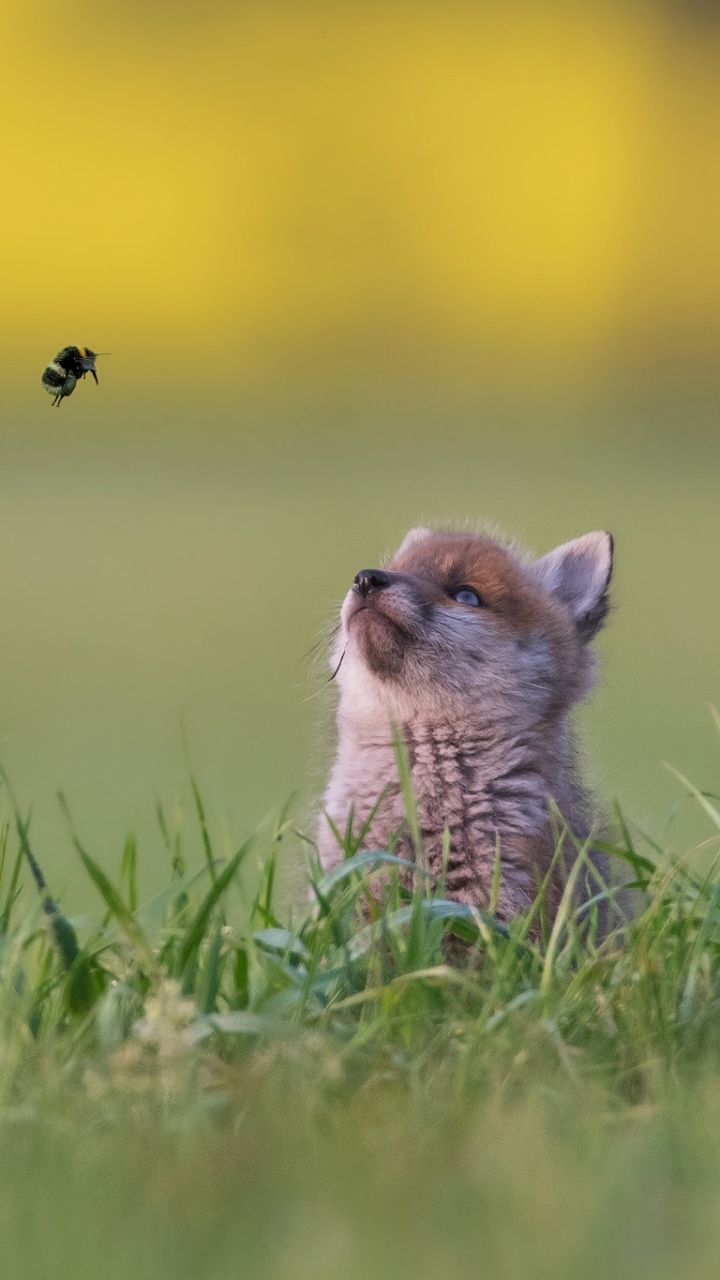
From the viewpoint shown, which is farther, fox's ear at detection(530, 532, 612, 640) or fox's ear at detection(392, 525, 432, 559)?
fox's ear at detection(392, 525, 432, 559)

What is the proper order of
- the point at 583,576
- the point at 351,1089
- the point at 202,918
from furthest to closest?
the point at 583,576, the point at 202,918, the point at 351,1089

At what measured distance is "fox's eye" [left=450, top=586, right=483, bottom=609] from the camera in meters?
3.65

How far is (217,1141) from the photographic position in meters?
1.86

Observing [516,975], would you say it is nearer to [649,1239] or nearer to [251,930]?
[251,930]

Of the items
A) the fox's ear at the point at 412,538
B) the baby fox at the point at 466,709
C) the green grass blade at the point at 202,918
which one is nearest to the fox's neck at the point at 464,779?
the baby fox at the point at 466,709

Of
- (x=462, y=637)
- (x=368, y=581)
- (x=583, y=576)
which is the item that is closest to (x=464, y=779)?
(x=462, y=637)

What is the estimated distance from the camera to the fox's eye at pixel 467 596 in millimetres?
3652

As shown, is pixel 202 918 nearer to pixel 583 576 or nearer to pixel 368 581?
pixel 368 581

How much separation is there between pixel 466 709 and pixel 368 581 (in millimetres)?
388

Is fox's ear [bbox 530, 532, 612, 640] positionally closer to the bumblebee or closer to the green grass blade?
the bumblebee

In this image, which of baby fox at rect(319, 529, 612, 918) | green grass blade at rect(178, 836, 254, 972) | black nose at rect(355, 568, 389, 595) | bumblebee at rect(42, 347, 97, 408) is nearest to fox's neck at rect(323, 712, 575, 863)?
baby fox at rect(319, 529, 612, 918)

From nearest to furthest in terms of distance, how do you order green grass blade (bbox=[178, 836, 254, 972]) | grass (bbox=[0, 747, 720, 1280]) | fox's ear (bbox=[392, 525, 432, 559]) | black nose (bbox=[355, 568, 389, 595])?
1. grass (bbox=[0, 747, 720, 1280])
2. green grass blade (bbox=[178, 836, 254, 972])
3. black nose (bbox=[355, 568, 389, 595])
4. fox's ear (bbox=[392, 525, 432, 559])

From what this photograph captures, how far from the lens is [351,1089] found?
2068 millimetres

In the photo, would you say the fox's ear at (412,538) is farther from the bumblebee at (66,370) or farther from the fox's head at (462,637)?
the bumblebee at (66,370)
